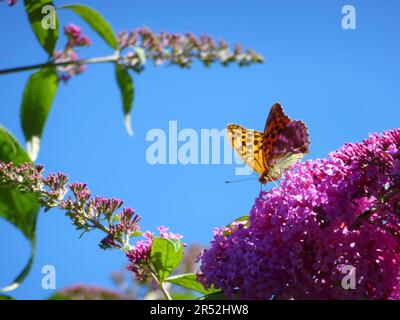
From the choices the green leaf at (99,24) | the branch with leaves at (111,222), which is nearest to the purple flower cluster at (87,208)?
the branch with leaves at (111,222)

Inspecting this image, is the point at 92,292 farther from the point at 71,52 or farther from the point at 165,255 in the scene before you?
the point at 71,52

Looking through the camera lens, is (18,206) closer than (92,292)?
Yes

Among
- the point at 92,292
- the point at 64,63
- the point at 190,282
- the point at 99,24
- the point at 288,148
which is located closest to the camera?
the point at 64,63

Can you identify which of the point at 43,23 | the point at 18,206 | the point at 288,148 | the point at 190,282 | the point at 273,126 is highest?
the point at 43,23

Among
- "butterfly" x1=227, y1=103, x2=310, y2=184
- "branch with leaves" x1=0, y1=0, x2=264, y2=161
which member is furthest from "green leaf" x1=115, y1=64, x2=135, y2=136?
"butterfly" x1=227, y1=103, x2=310, y2=184

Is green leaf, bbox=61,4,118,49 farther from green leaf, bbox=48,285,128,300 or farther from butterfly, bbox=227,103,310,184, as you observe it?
green leaf, bbox=48,285,128,300

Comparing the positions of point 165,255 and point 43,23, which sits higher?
point 43,23

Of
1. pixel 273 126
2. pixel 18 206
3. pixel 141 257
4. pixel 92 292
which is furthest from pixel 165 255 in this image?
pixel 273 126

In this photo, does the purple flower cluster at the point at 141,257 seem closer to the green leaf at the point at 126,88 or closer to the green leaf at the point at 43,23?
the green leaf at the point at 126,88
